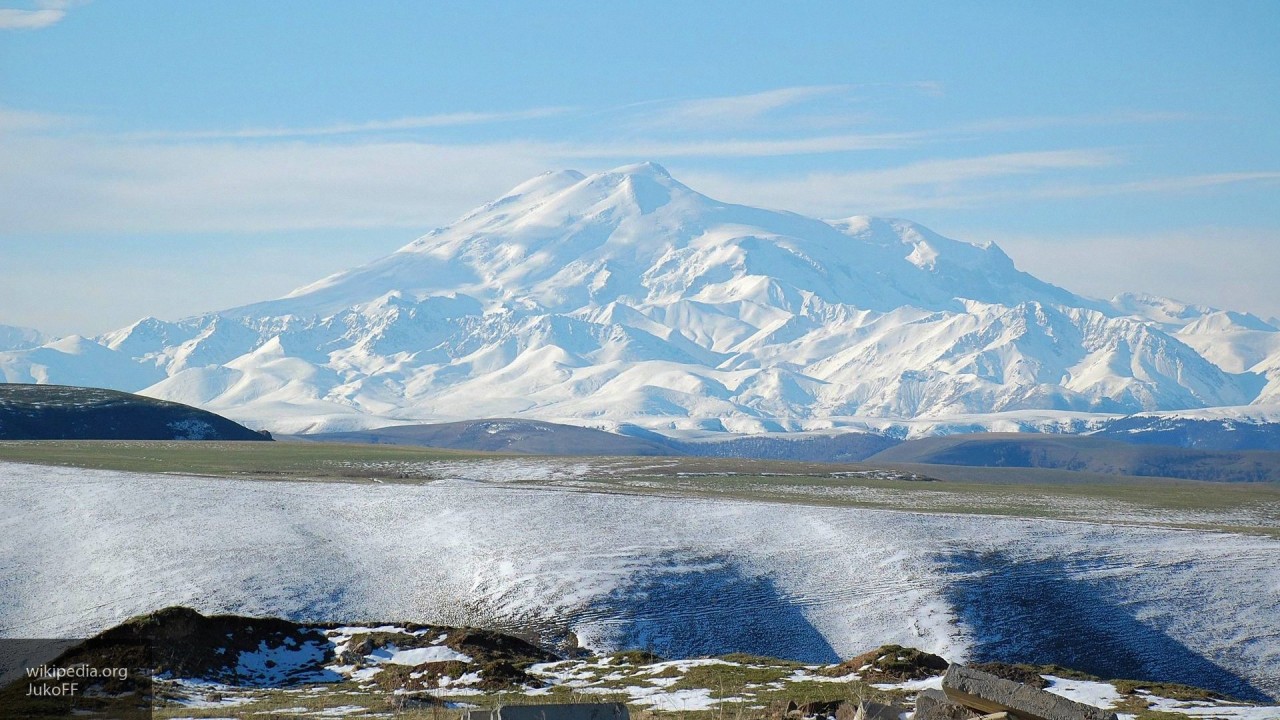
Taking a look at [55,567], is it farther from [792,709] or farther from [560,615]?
[792,709]

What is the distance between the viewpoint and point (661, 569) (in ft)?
207

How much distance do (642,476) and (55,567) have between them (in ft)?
231

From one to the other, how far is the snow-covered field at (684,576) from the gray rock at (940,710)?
88.0 feet

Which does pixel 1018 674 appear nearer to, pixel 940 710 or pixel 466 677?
pixel 940 710

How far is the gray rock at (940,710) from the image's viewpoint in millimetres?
26125

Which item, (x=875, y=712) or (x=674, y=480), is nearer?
(x=875, y=712)

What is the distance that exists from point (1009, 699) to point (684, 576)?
1472 inches

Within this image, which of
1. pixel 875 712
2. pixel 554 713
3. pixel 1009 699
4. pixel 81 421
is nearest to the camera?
pixel 554 713

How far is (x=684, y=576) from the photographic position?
205ft

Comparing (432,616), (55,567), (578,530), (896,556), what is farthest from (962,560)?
(55,567)

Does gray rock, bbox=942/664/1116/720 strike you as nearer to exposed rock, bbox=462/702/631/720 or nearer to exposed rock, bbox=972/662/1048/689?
exposed rock, bbox=462/702/631/720

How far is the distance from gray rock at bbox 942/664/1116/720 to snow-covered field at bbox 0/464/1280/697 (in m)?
27.1

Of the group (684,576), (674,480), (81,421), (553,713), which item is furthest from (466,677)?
(81,421)

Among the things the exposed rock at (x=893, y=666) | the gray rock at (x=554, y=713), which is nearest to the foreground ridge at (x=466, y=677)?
the exposed rock at (x=893, y=666)
